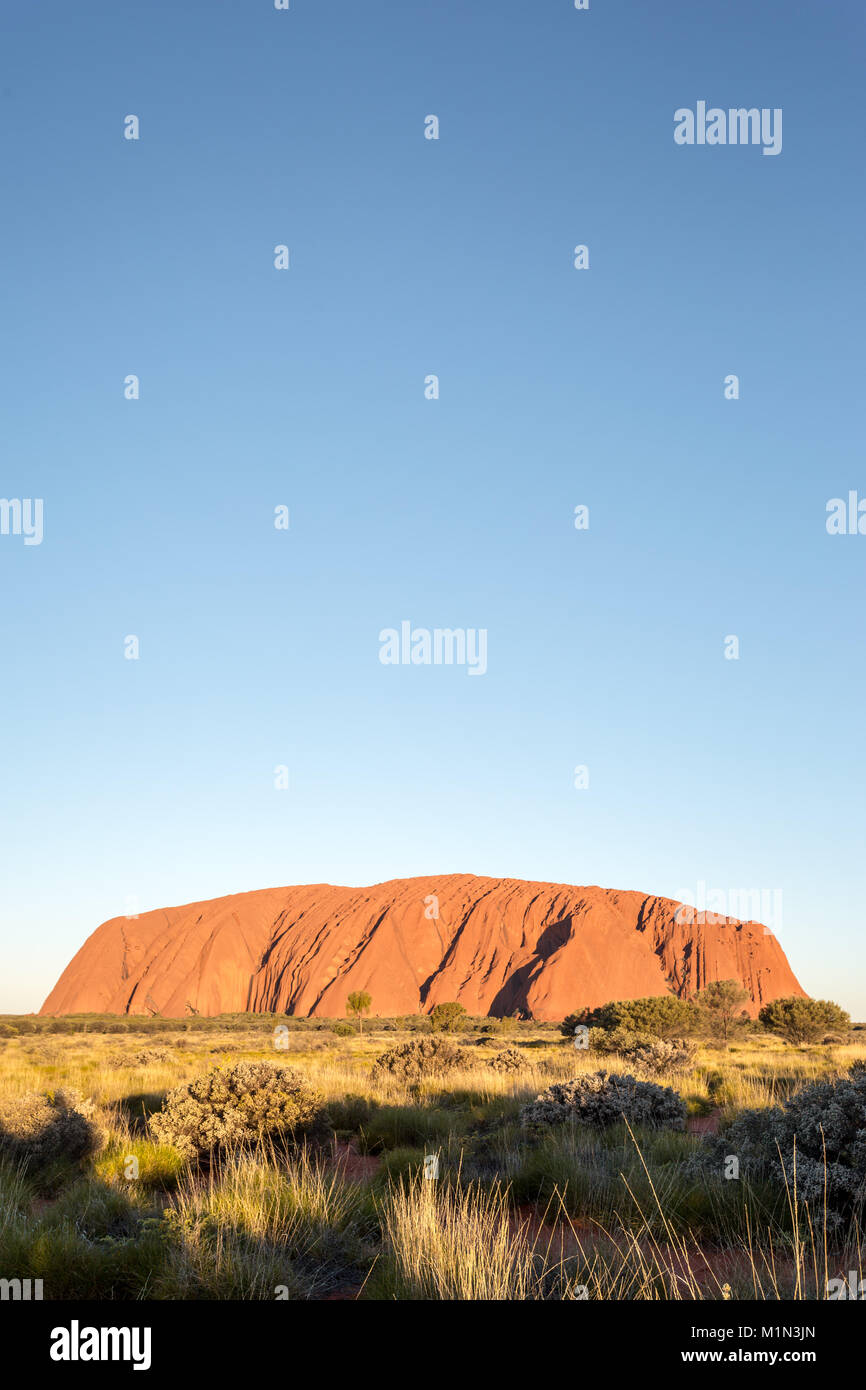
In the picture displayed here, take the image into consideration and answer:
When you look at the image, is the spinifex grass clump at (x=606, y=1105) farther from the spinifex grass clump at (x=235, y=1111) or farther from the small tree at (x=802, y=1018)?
the small tree at (x=802, y=1018)

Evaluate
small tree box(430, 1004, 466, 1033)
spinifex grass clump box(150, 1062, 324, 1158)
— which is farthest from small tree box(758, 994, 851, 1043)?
spinifex grass clump box(150, 1062, 324, 1158)

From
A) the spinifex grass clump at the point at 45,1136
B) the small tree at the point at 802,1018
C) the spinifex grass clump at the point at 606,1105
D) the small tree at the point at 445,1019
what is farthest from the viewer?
the small tree at the point at 445,1019

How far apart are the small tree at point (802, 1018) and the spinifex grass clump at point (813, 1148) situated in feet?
131

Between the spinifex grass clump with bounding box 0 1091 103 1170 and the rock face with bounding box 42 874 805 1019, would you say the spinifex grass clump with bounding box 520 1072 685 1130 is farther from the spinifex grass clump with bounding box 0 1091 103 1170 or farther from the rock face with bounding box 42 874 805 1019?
the rock face with bounding box 42 874 805 1019

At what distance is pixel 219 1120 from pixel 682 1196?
5.90 meters

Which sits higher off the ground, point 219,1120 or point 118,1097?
point 219,1120

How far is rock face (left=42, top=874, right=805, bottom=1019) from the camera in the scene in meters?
94.2

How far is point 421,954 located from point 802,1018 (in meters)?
63.2

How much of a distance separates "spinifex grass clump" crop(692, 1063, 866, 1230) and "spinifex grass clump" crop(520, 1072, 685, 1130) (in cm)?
218

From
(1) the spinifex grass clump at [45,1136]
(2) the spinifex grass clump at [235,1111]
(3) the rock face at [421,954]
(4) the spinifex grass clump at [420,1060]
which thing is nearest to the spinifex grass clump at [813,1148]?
(2) the spinifex grass clump at [235,1111]

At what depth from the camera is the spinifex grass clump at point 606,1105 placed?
10.8 metres
